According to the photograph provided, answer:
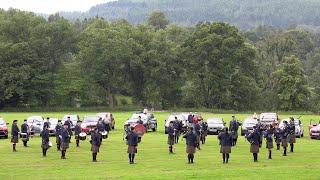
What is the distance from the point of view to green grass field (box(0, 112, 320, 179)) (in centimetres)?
2302

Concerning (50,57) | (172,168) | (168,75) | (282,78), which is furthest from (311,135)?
(50,57)

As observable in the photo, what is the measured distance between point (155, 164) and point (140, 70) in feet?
268

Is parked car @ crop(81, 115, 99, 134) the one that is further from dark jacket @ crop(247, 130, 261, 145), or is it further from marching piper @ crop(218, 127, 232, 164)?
dark jacket @ crop(247, 130, 261, 145)

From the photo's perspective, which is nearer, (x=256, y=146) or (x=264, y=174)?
(x=264, y=174)

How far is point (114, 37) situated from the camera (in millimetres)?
105625

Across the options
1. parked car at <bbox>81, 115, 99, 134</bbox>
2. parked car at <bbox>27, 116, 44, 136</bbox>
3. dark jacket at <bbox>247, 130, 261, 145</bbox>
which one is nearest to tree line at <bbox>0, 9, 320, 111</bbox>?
parked car at <bbox>27, 116, 44, 136</bbox>

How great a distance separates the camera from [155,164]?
89.6ft

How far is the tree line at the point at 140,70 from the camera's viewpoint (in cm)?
9875

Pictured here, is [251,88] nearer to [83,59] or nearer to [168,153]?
[83,59]

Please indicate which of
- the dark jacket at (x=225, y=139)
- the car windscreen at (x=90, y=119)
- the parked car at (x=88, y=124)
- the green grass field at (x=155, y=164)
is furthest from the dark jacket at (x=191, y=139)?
the car windscreen at (x=90, y=119)

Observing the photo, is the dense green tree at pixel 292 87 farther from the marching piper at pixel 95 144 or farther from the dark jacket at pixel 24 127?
the marching piper at pixel 95 144

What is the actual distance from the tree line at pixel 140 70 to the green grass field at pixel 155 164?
61.4m

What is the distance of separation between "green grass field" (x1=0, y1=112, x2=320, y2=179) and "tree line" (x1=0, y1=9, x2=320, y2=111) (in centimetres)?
6137

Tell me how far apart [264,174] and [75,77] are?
8674cm
